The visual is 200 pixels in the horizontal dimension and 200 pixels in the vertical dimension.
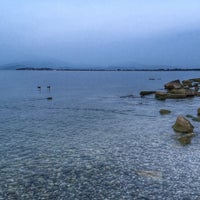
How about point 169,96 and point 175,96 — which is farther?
point 175,96

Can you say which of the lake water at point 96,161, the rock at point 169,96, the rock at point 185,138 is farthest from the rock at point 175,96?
the rock at point 185,138

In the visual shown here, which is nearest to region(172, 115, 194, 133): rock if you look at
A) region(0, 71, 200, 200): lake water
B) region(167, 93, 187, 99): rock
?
region(0, 71, 200, 200): lake water

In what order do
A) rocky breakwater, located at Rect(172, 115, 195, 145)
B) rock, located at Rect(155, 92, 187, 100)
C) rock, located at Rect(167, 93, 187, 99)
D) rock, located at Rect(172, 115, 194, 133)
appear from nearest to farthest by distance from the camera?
1. rocky breakwater, located at Rect(172, 115, 195, 145)
2. rock, located at Rect(172, 115, 194, 133)
3. rock, located at Rect(155, 92, 187, 100)
4. rock, located at Rect(167, 93, 187, 99)

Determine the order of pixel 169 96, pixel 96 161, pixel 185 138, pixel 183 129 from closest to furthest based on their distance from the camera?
pixel 96 161, pixel 185 138, pixel 183 129, pixel 169 96

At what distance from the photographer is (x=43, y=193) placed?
14.9 metres

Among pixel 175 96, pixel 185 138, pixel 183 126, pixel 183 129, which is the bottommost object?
pixel 185 138

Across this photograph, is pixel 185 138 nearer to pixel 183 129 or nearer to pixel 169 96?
pixel 183 129

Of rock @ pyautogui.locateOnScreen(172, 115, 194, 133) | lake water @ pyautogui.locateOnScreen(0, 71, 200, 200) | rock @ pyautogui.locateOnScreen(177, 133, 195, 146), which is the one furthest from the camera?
rock @ pyautogui.locateOnScreen(172, 115, 194, 133)

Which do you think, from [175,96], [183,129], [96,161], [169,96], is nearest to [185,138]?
[183,129]

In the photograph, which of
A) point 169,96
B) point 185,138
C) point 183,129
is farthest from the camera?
point 169,96

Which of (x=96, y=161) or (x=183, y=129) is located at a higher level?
(x=183, y=129)

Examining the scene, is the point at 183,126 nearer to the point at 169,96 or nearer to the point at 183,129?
the point at 183,129

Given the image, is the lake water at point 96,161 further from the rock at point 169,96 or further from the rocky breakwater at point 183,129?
the rock at point 169,96

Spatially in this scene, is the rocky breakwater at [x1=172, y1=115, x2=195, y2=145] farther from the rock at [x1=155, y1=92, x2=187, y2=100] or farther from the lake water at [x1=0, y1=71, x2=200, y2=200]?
the rock at [x1=155, y1=92, x2=187, y2=100]
